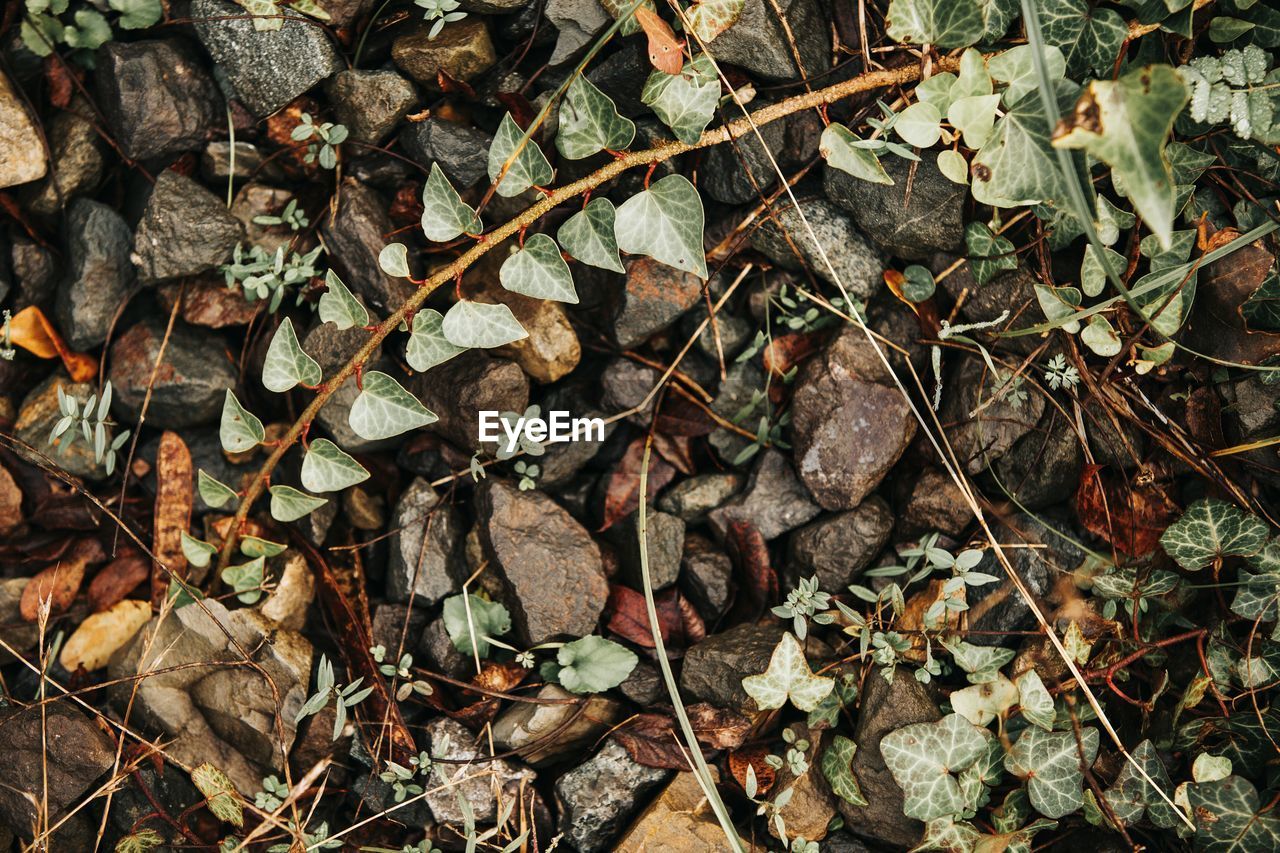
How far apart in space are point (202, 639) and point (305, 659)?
0.88ft

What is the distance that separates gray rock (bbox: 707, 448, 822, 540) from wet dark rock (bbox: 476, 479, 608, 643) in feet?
1.19

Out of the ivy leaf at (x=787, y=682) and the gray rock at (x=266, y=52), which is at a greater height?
the gray rock at (x=266, y=52)

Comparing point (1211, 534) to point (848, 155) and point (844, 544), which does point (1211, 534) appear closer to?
point (844, 544)

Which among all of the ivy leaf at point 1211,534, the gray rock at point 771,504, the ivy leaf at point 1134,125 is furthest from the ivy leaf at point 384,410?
the ivy leaf at point 1211,534

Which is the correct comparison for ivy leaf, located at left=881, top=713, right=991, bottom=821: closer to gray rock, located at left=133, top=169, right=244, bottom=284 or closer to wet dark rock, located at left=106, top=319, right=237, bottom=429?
wet dark rock, located at left=106, top=319, right=237, bottom=429

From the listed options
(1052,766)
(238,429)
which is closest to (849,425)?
(1052,766)

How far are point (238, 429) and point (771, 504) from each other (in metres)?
1.34

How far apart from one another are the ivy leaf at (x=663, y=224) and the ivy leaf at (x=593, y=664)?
3.10 feet

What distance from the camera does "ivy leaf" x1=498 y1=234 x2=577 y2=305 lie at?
206 cm

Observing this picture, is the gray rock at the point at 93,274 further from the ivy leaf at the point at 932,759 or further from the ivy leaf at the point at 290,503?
the ivy leaf at the point at 932,759

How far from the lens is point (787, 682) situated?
2.09 meters

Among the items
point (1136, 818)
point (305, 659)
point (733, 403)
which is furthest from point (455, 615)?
point (1136, 818)

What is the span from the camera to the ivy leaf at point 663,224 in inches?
80.7

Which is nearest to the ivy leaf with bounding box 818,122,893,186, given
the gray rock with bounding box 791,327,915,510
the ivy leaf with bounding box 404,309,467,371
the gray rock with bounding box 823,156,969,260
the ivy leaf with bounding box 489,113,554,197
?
the gray rock with bounding box 823,156,969,260
